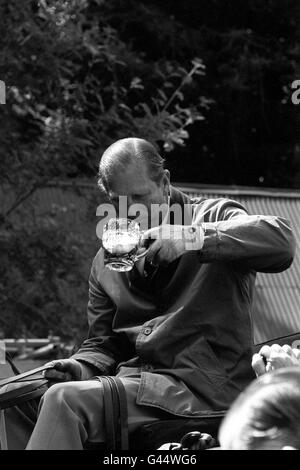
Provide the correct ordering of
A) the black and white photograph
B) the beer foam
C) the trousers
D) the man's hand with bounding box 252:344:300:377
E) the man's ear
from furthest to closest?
the man's ear → the beer foam → the black and white photograph → the trousers → the man's hand with bounding box 252:344:300:377

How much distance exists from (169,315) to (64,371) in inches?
16.3

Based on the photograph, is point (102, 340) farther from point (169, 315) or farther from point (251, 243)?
point (251, 243)

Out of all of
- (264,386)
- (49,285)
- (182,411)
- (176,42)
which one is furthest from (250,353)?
(176,42)

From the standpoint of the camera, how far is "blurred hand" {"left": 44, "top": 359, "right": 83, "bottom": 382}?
380cm

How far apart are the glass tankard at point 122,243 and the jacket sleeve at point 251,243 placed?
22cm

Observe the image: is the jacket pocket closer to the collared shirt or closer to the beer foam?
the collared shirt

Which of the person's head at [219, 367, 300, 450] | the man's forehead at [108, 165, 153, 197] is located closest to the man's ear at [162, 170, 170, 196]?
the man's forehead at [108, 165, 153, 197]

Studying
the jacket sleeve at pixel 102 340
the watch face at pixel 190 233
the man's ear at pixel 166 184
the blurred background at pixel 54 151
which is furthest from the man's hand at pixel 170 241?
the blurred background at pixel 54 151

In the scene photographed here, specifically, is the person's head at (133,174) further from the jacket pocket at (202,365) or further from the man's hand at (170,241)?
the jacket pocket at (202,365)

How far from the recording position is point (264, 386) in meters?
1.99

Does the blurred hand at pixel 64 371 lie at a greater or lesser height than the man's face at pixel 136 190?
lesser

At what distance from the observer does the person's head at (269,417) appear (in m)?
1.94

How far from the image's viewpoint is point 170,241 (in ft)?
11.6
